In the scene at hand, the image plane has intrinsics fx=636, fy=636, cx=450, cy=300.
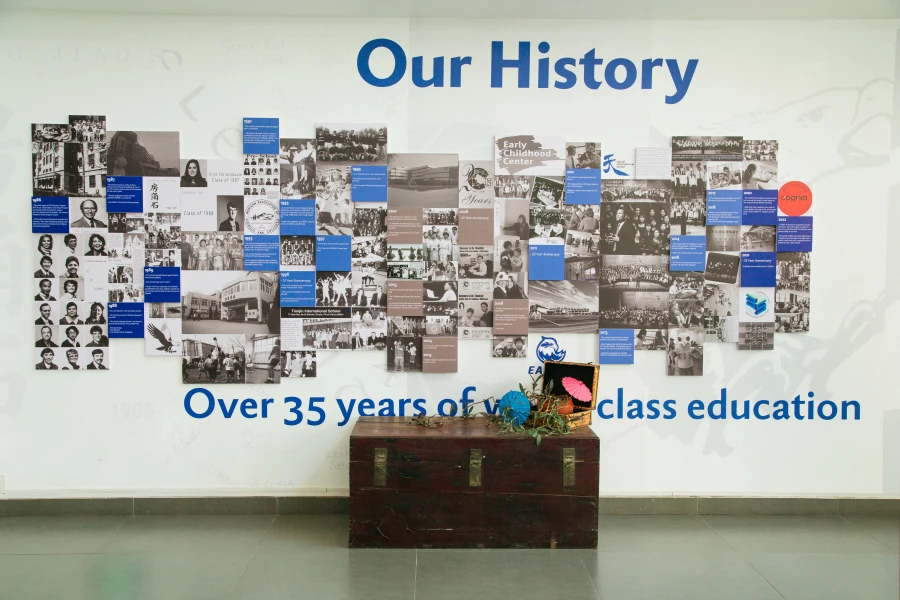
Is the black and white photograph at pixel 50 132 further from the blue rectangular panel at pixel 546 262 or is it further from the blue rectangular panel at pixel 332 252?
the blue rectangular panel at pixel 546 262

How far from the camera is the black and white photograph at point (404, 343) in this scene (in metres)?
4.14

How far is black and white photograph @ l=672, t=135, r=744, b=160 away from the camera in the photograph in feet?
13.6

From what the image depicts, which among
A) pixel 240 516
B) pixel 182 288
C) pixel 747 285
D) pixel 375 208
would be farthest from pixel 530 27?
pixel 240 516

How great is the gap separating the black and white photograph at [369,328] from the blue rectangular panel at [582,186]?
1427mm

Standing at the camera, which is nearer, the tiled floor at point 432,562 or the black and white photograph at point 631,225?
the tiled floor at point 432,562

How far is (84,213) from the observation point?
4.06 meters

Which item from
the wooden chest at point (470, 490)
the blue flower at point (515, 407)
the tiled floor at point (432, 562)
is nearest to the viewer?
the tiled floor at point (432, 562)

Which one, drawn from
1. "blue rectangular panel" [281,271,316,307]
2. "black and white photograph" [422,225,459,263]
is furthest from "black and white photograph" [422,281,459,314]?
"blue rectangular panel" [281,271,316,307]

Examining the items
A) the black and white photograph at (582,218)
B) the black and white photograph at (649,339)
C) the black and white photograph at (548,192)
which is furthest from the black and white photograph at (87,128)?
the black and white photograph at (649,339)

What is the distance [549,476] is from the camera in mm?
3684

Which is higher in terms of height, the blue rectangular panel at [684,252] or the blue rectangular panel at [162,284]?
the blue rectangular panel at [684,252]

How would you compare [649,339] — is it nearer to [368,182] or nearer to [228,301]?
[368,182]

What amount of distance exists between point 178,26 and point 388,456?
9.87 feet

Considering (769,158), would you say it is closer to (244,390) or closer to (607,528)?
(607,528)
